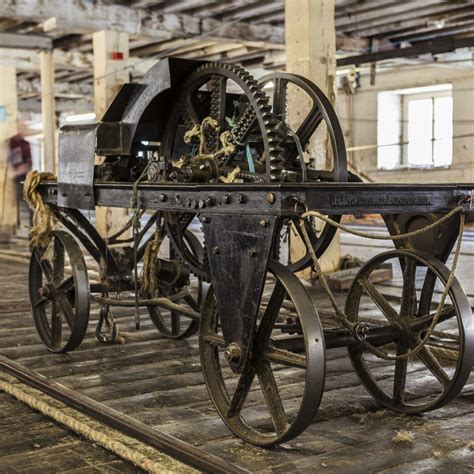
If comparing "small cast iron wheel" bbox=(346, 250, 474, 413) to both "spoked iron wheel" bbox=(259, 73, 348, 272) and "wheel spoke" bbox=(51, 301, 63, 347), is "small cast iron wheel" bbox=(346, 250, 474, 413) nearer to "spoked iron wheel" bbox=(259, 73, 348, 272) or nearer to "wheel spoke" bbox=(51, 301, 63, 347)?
"spoked iron wheel" bbox=(259, 73, 348, 272)

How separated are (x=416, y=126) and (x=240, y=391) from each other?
12274 mm

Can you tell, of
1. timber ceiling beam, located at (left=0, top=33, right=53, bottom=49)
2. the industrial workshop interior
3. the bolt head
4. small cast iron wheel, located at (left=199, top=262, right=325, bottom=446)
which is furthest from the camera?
timber ceiling beam, located at (left=0, top=33, right=53, bottom=49)

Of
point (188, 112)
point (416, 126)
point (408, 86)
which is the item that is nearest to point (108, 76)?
point (188, 112)

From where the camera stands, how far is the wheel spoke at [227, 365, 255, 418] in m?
2.89

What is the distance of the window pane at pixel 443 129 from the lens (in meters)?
13.9

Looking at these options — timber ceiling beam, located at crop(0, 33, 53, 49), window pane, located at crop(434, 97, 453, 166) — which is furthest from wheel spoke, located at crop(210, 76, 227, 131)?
window pane, located at crop(434, 97, 453, 166)

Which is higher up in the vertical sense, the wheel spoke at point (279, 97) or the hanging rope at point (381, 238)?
the wheel spoke at point (279, 97)

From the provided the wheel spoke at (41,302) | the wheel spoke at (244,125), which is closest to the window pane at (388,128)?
the wheel spoke at (41,302)

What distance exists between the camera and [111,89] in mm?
9414

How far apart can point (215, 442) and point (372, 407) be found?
749mm

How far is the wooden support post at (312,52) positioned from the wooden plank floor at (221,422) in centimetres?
244

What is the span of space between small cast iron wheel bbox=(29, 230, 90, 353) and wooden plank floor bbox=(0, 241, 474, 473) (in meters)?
0.11

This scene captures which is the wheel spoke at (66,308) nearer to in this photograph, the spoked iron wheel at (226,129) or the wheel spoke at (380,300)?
the spoked iron wheel at (226,129)

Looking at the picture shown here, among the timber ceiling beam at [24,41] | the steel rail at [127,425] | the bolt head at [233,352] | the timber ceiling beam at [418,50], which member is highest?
the timber ceiling beam at [24,41]
